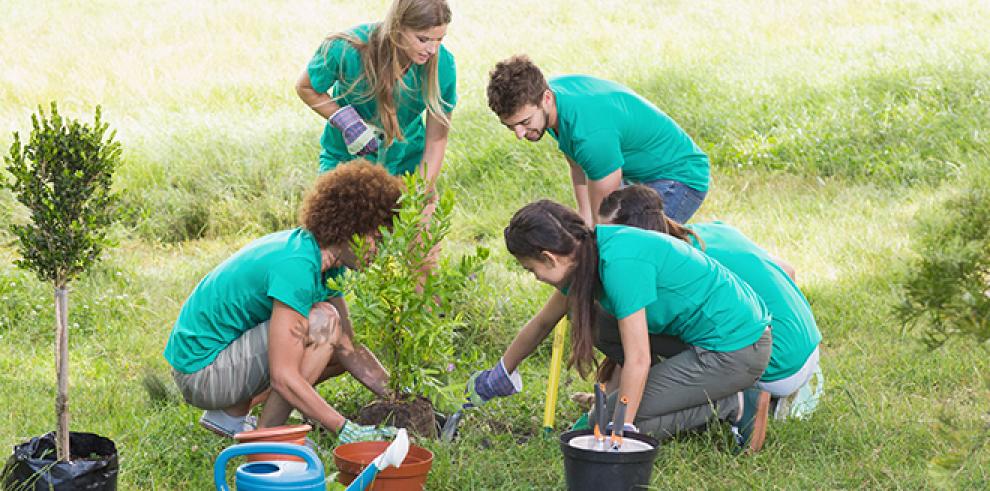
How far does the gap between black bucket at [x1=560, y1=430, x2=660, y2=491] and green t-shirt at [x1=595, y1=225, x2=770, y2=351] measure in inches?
20.7

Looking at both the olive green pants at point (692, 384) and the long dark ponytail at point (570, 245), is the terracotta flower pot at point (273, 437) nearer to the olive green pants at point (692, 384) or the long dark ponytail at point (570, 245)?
the long dark ponytail at point (570, 245)

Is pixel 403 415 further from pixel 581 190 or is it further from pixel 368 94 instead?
pixel 581 190

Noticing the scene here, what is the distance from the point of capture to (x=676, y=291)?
3576mm

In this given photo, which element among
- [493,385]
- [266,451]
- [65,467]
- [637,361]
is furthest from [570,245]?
Answer: [65,467]

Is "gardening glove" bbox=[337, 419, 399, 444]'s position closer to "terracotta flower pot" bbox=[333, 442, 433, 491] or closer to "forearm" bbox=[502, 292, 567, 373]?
"terracotta flower pot" bbox=[333, 442, 433, 491]

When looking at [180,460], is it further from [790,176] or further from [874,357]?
[790,176]

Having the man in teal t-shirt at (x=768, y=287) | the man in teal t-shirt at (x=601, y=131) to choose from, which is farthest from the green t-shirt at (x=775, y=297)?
the man in teal t-shirt at (x=601, y=131)

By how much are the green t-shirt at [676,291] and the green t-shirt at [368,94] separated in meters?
Result: 1.38

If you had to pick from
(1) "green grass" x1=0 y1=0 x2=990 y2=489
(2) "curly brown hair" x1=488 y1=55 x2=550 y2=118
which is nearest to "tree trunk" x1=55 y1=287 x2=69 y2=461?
(1) "green grass" x1=0 y1=0 x2=990 y2=489

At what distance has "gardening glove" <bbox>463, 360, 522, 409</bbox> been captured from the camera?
3.98 metres

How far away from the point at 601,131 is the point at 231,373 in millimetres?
1661

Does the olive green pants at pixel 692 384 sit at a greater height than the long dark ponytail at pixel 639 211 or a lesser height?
lesser

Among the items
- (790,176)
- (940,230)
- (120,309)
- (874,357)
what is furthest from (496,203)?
(940,230)

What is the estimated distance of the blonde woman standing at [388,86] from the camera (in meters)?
4.29
